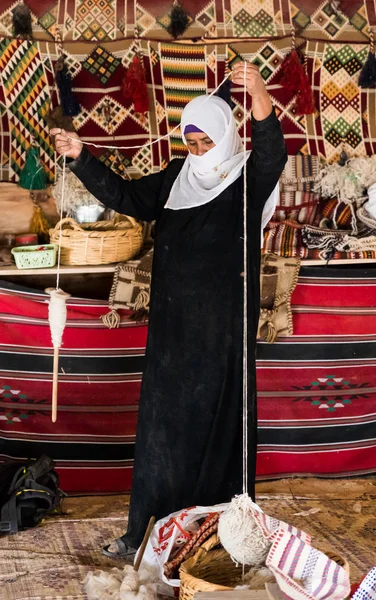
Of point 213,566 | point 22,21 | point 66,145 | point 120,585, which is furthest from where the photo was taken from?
point 22,21

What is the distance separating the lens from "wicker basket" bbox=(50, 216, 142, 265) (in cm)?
415

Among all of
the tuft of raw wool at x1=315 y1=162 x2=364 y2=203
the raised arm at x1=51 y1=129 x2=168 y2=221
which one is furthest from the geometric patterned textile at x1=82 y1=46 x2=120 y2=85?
the tuft of raw wool at x1=315 y1=162 x2=364 y2=203

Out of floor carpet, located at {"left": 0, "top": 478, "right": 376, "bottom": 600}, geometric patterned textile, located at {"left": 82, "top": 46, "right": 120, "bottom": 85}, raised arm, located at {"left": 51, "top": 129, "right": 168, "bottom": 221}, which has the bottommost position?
floor carpet, located at {"left": 0, "top": 478, "right": 376, "bottom": 600}

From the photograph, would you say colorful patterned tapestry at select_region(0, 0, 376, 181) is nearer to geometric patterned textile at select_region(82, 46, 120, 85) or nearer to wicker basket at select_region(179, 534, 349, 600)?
geometric patterned textile at select_region(82, 46, 120, 85)

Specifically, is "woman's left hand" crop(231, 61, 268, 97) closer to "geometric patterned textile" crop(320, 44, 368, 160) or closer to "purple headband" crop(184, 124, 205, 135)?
"purple headband" crop(184, 124, 205, 135)

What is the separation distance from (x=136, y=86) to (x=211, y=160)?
1.19 metres

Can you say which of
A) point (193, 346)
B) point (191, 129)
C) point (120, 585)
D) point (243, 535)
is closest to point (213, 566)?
point (243, 535)

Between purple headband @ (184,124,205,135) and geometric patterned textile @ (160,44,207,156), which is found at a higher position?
geometric patterned textile @ (160,44,207,156)

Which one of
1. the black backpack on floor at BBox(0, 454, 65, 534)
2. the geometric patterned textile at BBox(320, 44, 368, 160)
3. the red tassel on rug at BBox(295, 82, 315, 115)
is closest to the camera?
the black backpack on floor at BBox(0, 454, 65, 534)

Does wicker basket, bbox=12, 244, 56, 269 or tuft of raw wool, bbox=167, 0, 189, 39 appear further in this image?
tuft of raw wool, bbox=167, 0, 189, 39

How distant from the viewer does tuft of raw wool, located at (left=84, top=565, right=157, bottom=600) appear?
3.14m

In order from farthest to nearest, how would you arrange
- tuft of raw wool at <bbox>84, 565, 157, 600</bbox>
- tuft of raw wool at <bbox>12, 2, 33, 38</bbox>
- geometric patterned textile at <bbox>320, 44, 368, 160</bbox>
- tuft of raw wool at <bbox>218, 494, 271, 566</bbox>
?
geometric patterned textile at <bbox>320, 44, 368, 160</bbox>
tuft of raw wool at <bbox>12, 2, 33, 38</bbox>
tuft of raw wool at <bbox>84, 565, 157, 600</bbox>
tuft of raw wool at <bbox>218, 494, 271, 566</bbox>

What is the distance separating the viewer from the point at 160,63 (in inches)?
177

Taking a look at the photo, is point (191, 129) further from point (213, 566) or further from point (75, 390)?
point (75, 390)
